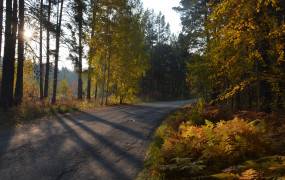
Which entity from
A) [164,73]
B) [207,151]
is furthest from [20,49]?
[164,73]

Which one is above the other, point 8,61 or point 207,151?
point 8,61

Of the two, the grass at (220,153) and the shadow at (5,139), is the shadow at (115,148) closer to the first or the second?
the grass at (220,153)

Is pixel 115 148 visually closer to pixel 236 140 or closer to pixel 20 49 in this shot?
pixel 236 140

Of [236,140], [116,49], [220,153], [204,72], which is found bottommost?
[220,153]

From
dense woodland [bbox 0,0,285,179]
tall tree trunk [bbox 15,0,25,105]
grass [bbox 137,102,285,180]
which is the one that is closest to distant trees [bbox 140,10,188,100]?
dense woodland [bbox 0,0,285,179]

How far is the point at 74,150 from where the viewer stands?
11562mm

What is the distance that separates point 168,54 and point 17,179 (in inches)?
2490

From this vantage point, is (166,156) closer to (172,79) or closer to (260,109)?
(260,109)

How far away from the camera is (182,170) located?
8094 mm

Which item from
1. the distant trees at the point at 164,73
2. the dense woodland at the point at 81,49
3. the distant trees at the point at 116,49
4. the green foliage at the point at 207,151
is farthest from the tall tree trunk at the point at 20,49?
the distant trees at the point at 164,73

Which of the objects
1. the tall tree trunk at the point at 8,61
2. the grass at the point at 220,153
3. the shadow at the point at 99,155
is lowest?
the shadow at the point at 99,155

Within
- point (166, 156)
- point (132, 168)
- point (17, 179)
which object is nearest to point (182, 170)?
point (166, 156)

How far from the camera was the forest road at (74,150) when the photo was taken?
9.25 meters

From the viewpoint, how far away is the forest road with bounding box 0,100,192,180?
9.25 meters
